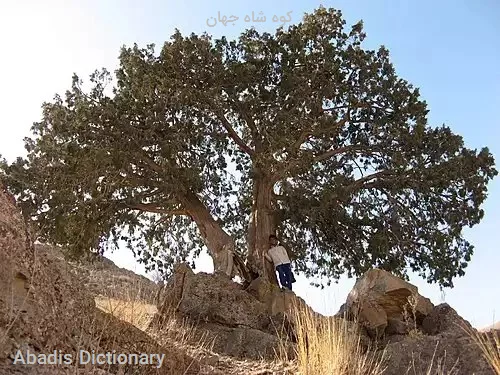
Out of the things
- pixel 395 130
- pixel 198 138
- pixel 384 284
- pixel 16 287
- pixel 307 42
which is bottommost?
pixel 16 287

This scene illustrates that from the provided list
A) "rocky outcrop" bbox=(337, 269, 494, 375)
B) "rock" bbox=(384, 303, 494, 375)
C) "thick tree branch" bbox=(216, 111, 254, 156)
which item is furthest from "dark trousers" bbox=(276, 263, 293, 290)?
"rock" bbox=(384, 303, 494, 375)

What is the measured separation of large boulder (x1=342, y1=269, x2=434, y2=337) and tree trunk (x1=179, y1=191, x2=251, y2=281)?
277 centimetres

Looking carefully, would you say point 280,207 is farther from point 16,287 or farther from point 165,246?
point 16,287

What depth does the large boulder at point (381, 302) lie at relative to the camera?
28.9 ft

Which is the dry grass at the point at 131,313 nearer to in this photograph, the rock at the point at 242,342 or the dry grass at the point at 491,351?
the rock at the point at 242,342

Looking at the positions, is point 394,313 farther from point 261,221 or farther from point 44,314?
point 44,314

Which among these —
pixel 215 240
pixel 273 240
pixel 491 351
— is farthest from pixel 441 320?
pixel 215 240

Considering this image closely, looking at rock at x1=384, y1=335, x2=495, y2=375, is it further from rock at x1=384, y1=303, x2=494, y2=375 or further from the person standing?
the person standing

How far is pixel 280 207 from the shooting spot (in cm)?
1302

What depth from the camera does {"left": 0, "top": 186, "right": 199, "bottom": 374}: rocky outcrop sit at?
3.30m

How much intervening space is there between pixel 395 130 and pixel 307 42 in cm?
271

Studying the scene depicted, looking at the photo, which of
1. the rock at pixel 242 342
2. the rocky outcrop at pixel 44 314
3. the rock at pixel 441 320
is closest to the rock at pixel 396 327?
the rock at pixel 441 320

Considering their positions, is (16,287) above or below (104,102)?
below

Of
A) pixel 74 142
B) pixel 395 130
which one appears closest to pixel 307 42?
pixel 395 130
